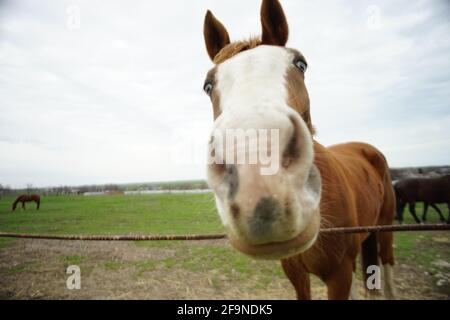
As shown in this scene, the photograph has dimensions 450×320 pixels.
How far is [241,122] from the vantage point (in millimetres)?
1178

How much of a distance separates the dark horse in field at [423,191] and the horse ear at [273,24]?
12685mm

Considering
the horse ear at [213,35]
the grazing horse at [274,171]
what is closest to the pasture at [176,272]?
the grazing horse at [274,171]

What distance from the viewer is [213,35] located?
8.48 ft

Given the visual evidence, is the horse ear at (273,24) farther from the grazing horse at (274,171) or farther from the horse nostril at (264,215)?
the horse nostril at (264,215)

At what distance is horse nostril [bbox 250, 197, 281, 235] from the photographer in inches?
38.9

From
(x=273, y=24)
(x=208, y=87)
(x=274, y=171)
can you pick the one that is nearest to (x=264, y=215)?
(x=274, y=171)

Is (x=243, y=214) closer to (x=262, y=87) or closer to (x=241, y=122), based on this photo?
(x=241, y=122)

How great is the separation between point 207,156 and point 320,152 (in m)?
1.63

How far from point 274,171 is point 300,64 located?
1304 mm

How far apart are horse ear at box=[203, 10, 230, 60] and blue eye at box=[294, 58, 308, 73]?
1.00 m

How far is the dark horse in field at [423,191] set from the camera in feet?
36.1
